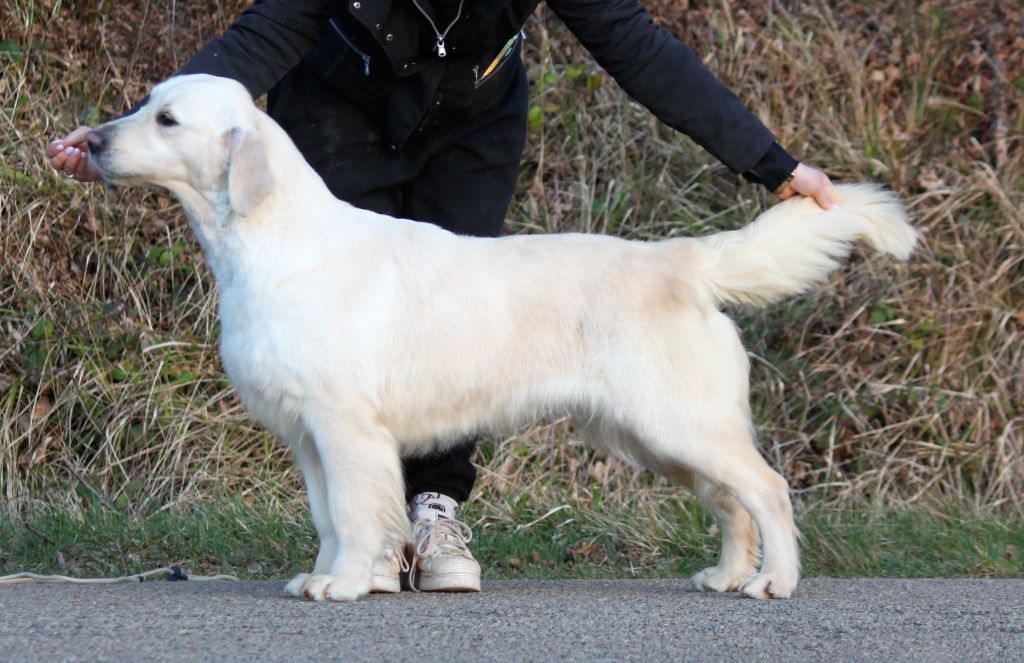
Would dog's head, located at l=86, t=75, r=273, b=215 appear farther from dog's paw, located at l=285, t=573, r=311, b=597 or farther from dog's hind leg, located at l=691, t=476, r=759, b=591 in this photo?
dog's hind leg, located at l=691, t=476, r=759, b=591

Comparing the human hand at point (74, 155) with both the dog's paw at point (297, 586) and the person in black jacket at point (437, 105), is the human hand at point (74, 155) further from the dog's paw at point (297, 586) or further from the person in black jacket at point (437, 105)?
the dog's paw at point (297, 586)

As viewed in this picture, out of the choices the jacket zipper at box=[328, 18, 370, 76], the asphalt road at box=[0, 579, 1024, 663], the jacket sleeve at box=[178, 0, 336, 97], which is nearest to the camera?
the asphalt road at box=[0, 579, 1024, 663]

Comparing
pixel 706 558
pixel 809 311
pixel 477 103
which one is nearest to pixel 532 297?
pixel 477 103

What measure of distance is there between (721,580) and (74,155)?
7.62 ft

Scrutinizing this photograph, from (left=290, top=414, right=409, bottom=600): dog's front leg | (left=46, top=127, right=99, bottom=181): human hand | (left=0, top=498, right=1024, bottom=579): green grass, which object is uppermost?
(left=46, top=127, right=99, bottom=181): human hand

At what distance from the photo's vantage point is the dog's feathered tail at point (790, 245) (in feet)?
12.5

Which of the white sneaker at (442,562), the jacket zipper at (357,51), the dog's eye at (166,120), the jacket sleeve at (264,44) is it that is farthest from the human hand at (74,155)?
the white sneaker at (442,562)

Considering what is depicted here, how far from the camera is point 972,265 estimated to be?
21.4 ft

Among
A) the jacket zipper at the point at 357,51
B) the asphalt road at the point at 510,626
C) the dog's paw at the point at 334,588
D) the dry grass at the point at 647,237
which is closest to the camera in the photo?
the asphalt road at the point at 510,626

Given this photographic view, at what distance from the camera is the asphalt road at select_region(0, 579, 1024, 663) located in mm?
2807

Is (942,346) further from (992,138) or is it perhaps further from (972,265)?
(992,138)

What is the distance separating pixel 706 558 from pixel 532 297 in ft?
6.33

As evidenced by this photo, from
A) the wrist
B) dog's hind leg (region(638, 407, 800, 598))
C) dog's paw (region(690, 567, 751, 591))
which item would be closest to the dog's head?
dog's hind leg (region(638, 407, 800, 598))

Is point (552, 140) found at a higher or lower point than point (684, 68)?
lower
